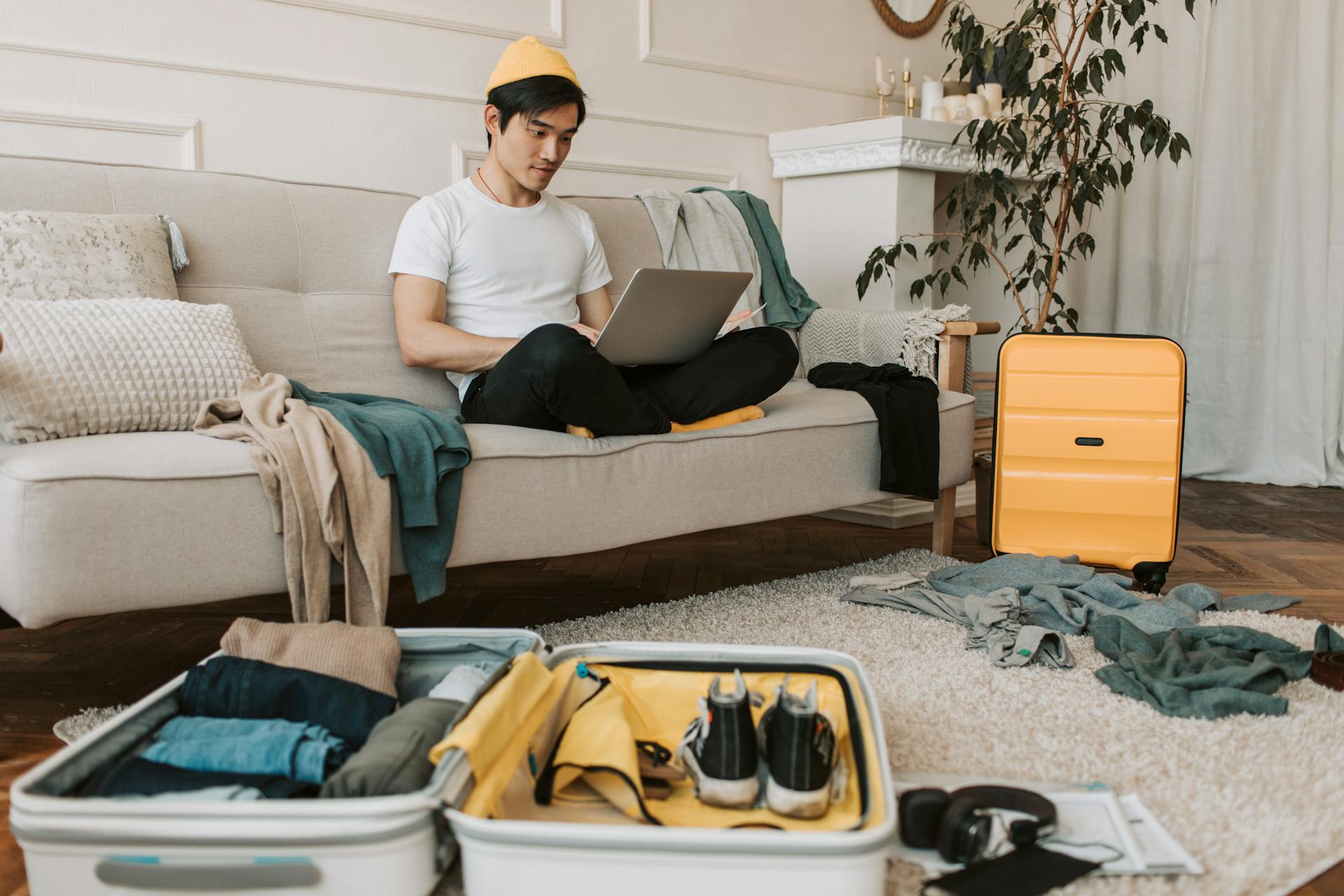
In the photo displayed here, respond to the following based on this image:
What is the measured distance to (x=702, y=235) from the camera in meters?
2.78

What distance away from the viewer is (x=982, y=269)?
407cm

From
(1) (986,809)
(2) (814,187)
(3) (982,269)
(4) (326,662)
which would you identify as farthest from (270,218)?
(3) (982,269)

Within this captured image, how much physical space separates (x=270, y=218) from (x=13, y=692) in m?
0.99

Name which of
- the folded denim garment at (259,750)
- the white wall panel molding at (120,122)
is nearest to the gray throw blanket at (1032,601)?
the folded denim garment at (259,750)

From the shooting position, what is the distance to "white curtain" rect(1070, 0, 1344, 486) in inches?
144

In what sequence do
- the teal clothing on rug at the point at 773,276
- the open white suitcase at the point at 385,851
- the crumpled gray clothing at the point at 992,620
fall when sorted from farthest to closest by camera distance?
the teal clothing on rug at the point at 773,276, the crumpled gray clothing at the point at 992,620, the open white suitcase at the point at 385,851

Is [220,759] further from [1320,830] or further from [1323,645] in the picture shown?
[1323,645]

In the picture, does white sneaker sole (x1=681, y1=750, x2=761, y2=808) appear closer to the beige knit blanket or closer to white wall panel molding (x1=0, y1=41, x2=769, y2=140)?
the beige knit blanket

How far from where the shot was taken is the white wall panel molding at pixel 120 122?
7.39ft

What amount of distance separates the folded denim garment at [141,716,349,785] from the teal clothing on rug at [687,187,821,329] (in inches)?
74.7

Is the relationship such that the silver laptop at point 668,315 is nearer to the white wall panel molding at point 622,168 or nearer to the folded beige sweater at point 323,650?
the folded beige sweater at point 323,650

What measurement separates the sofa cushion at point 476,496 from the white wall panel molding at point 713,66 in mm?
1351

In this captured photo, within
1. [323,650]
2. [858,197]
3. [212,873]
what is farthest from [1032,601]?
[858,197]

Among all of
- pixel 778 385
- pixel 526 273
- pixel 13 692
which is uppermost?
pixel 526 273
